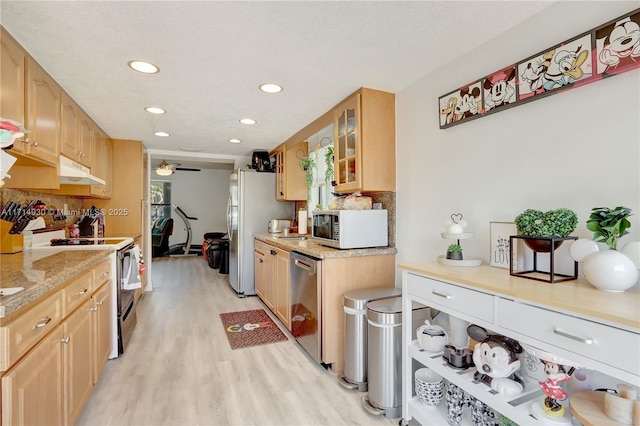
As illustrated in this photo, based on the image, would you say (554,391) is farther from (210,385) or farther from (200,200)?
(200,200)

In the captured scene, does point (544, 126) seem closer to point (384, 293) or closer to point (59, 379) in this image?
point (384, 293)

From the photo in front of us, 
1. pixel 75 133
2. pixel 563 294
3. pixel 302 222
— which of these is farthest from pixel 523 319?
pixel 75 133

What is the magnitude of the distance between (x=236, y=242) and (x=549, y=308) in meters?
3.98

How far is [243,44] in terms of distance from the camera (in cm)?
180

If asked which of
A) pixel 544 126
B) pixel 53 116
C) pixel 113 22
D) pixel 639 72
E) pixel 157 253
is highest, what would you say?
pixel 113 22

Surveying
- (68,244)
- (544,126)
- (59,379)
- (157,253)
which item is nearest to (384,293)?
(544,126)

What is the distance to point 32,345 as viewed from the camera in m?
1.21

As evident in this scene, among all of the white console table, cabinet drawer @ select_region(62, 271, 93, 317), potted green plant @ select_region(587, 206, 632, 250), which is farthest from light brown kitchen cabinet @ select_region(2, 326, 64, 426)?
potted green plant @ select_region(587, 206, 632, 250)

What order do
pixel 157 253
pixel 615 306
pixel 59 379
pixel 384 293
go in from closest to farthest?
1. pixel 615 306
2. pixel 59 379
3. pixel 384 293
4. pixel 157 253

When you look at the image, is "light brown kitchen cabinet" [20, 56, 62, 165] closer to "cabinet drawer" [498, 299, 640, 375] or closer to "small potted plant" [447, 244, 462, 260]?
"small potted plant" [447, 244, 462, 260]

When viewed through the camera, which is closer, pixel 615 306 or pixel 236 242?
pixel 615 306

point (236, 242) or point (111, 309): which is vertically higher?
point (236, 242)

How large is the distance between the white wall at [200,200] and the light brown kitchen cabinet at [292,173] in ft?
16.3

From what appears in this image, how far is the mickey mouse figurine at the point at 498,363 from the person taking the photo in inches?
54.1
